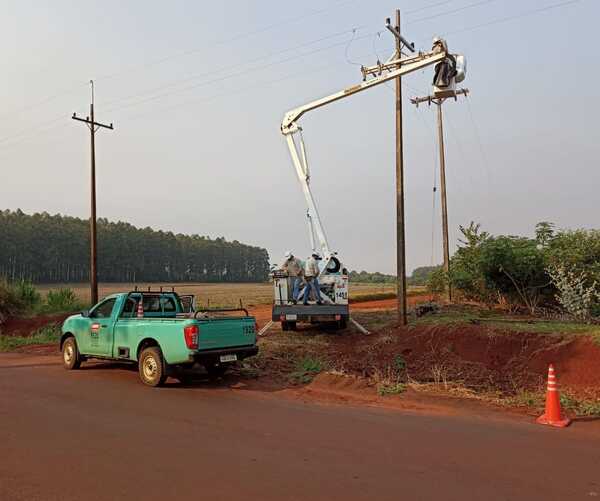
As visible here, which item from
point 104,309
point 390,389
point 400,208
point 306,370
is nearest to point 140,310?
point 104,309

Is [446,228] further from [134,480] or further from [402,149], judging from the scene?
[134,480]

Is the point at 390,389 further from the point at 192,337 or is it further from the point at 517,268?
the point at 517,268

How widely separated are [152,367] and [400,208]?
28.4 ft

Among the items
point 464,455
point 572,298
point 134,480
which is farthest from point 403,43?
point 134,480

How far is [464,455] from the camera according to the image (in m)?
6.08

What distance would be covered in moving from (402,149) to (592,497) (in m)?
12.6

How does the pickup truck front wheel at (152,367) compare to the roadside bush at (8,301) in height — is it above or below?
below

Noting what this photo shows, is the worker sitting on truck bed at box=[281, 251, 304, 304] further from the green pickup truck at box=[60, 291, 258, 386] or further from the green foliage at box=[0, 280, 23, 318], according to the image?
the green foliage at box=[0, 280, 23, 318]

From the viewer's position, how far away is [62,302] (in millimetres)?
26906

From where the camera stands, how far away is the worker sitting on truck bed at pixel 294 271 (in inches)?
682

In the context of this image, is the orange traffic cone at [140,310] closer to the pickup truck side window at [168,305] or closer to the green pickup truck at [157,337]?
the green pickup truck at [157,337]

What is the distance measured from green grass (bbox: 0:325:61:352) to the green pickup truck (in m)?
6.76

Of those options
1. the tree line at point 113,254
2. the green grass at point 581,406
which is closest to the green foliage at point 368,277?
the tree line at point 113,254

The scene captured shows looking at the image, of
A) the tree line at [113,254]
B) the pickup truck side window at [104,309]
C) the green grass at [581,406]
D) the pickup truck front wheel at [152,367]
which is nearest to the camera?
the green grass at [581,406]
